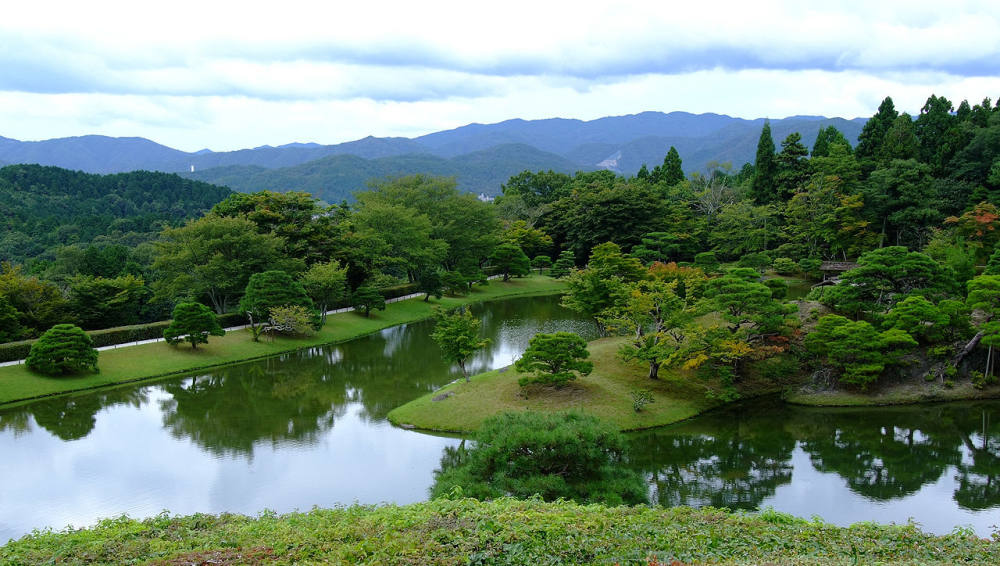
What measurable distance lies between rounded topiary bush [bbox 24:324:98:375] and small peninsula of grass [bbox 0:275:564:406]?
1.25 ft

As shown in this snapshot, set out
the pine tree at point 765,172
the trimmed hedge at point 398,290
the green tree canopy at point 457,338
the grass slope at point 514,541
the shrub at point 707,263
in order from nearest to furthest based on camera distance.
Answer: the grass slope at point 514,541 < the green tree canopy at point 457,338 < the trimmed hedge at point 398,290 < the shrub at point 707,263 < the pine tree at point 765,172

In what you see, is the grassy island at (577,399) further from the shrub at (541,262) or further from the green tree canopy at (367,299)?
the shrub at (541,262)

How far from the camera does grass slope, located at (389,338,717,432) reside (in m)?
18.7

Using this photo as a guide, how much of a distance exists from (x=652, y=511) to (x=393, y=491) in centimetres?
714

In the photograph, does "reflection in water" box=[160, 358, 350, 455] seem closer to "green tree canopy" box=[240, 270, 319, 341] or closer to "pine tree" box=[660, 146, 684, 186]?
"green tree canopy" box=[240, 270, 319, 341]

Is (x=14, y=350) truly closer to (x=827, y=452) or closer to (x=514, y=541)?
(x=514, y=541)

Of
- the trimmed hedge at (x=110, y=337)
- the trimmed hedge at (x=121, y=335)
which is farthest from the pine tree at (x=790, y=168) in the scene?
the trimmed hedge at (x=110, y=337)

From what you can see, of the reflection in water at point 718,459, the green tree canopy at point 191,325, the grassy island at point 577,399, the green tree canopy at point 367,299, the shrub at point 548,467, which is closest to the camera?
the shrub at point 548,467

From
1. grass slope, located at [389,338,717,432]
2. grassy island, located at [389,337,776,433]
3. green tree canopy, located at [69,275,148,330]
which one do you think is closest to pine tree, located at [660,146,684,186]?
grassy island, located at [389,337,776,433]

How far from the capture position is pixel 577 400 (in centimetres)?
1944

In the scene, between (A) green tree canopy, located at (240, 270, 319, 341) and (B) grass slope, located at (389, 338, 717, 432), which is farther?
(A) green tree canopy, located at (240, 270, 319, 341)

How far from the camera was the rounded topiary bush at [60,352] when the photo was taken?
2292 cm

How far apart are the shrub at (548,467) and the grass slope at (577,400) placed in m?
5.93

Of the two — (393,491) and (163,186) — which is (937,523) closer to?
(393,491)
